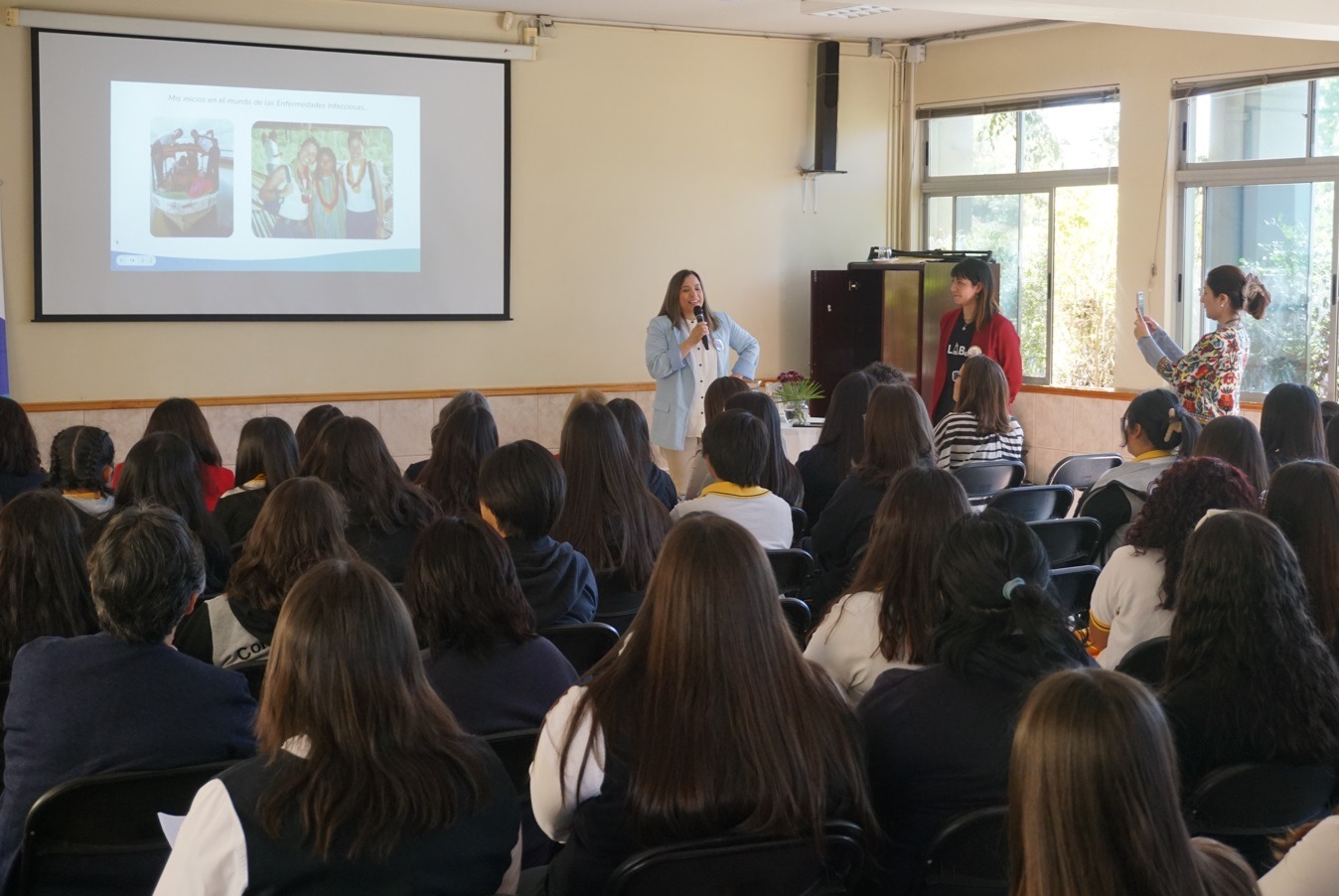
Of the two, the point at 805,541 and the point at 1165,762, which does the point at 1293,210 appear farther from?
the point at 1165,762

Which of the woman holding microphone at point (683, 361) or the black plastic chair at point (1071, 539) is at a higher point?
the woman holding microphone at point (683, 361)

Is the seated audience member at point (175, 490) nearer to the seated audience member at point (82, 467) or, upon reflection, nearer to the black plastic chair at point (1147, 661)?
the seated audience member at point (82, 467)

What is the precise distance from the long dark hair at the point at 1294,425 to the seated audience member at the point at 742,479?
1.72 metres

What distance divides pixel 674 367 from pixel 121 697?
5308 mm

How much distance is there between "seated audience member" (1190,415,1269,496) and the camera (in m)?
3.93

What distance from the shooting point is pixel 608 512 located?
3.65 m

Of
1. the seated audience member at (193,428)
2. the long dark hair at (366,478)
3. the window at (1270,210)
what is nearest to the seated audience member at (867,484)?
the long dark hair at (366,478)

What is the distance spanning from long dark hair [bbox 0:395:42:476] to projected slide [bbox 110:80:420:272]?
280 cm

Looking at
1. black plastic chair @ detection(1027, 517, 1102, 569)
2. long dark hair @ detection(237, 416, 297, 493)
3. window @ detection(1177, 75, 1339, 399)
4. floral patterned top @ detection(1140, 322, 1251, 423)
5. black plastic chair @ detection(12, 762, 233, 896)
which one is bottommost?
black plastic chair @ detection(12, 762, 233, 896)

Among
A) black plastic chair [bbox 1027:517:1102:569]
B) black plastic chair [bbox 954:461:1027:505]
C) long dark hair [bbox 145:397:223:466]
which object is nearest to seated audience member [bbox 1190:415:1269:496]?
black plastic chair [bbox 1027:517:1102:569]

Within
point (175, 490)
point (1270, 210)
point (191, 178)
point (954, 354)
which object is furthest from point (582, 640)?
point (1270, 210)

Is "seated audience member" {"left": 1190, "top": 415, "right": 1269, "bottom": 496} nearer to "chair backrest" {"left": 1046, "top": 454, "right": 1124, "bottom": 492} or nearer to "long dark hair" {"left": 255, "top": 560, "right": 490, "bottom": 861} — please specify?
"chair backrest" {"left": 1046, "top": 454, "right": 1124, "bottom": 492}

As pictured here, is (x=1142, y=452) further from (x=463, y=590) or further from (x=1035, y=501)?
(x=463, y=590)

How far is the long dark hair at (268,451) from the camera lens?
4.25 meters
